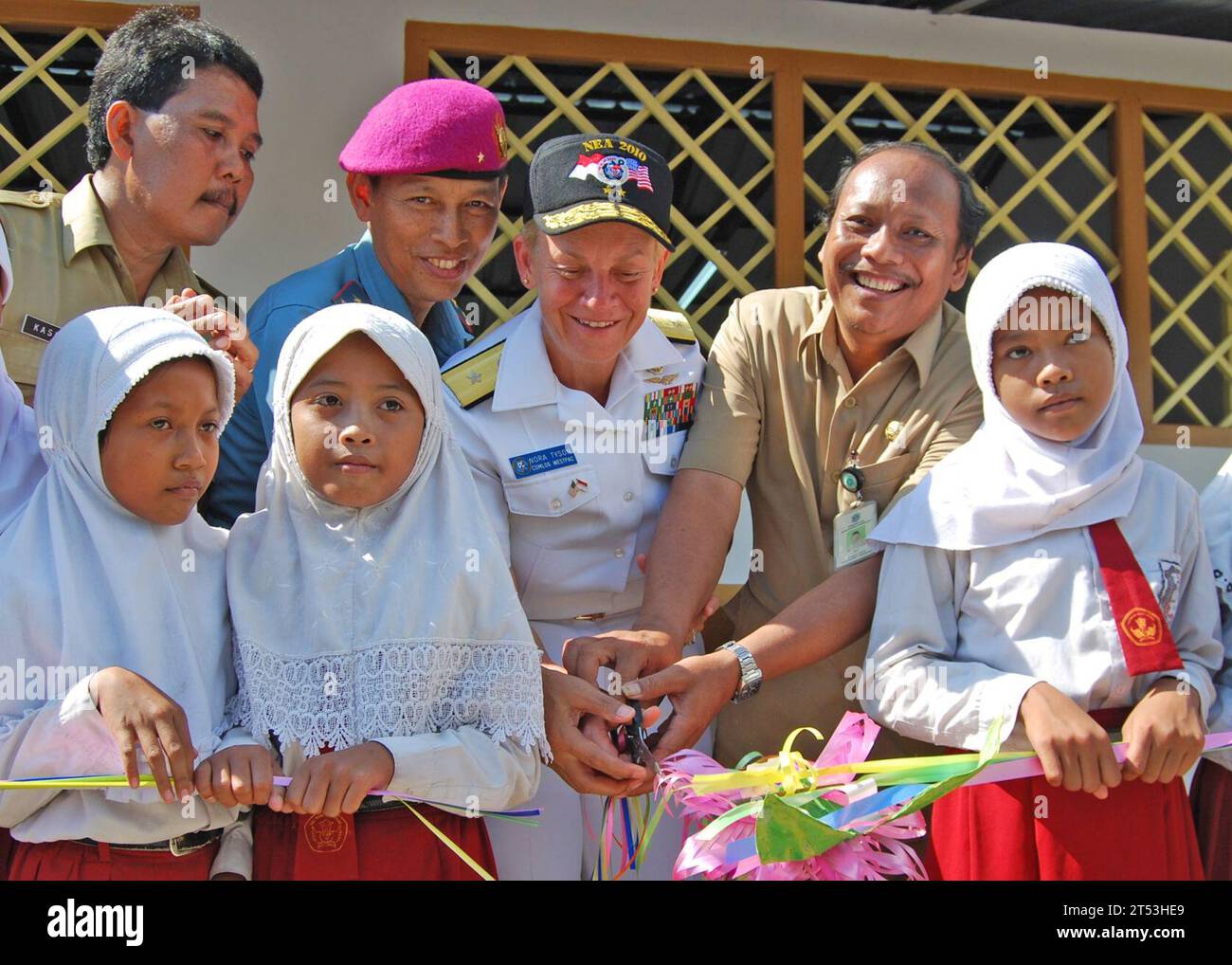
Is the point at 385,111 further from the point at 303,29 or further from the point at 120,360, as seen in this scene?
the point at 303,29

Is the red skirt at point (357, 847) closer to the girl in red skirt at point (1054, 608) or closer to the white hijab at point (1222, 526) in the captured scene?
the girl in red skirt at point (1054, 608)

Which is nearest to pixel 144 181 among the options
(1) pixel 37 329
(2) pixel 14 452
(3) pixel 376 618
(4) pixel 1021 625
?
(1) pixel 37 329

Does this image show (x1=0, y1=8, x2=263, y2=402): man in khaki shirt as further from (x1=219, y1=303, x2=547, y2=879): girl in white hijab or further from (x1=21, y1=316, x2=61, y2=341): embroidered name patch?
(x1=219, y1=303, x2=547, y2=879): girl in white hijab

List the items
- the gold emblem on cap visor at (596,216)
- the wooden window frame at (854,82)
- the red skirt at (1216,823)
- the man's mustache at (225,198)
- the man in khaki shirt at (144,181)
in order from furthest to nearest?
the wooden window frame at (854,82), the man's mustache at (225,198), the man in khaki shirt at (144,181), the gold emblem on cap visor at (596,216), the red skirt at (1216,823)

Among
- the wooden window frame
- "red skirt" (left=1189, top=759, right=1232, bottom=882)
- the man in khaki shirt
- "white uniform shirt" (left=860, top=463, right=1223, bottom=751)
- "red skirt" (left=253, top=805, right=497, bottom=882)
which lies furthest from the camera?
the wooden window frame

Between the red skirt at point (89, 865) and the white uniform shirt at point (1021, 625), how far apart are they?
104cm

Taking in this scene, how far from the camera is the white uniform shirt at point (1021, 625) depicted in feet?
6.38

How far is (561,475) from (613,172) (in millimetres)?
520

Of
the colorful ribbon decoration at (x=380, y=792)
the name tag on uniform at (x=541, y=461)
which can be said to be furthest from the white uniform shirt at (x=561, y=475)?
the colorful ribbon decoration at (x=380, y=792)

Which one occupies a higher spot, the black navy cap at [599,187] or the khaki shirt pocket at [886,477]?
the black navy cap at [599,187]

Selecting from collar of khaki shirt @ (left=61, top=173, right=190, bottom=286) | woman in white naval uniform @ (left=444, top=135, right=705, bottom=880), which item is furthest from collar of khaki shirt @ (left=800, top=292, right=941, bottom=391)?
collar of khaki shirt @ (left=61, top=173, right=190, bottom=286)

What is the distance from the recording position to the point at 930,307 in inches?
93.4

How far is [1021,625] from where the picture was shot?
6.54ft

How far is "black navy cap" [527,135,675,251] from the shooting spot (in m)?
2.24
